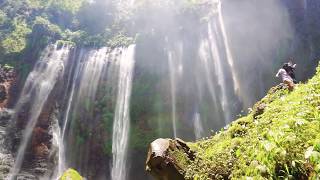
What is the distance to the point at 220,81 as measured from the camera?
21359 millimetres

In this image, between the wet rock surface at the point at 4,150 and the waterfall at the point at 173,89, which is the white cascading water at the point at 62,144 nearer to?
the wet rock surface at the point at 4,150

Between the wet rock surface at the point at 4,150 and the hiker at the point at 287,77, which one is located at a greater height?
the wet rock surface at the point at 4,150

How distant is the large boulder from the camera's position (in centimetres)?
760

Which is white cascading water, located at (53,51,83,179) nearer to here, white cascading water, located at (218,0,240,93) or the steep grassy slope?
white cascading water, located at (218,0,240,93)

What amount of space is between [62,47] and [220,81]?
10.6m

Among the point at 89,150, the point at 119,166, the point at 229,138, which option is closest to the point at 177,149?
the point at 229,138

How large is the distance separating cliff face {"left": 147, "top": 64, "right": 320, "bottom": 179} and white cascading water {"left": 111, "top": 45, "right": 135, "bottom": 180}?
12.0m

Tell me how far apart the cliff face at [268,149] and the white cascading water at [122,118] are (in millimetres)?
11995

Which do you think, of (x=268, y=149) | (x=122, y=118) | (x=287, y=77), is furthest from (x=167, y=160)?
(x=122, y=118)

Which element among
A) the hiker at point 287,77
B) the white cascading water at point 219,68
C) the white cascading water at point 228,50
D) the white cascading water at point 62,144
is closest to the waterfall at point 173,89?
the white cascading water at point 219,68

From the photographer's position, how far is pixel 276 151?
14.1 ft

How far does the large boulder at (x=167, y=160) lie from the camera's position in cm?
760

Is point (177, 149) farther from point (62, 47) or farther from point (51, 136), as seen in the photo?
point (62, 47)

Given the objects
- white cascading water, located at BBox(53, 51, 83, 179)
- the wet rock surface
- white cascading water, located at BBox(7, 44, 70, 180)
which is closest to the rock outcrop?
the wet rock surface
